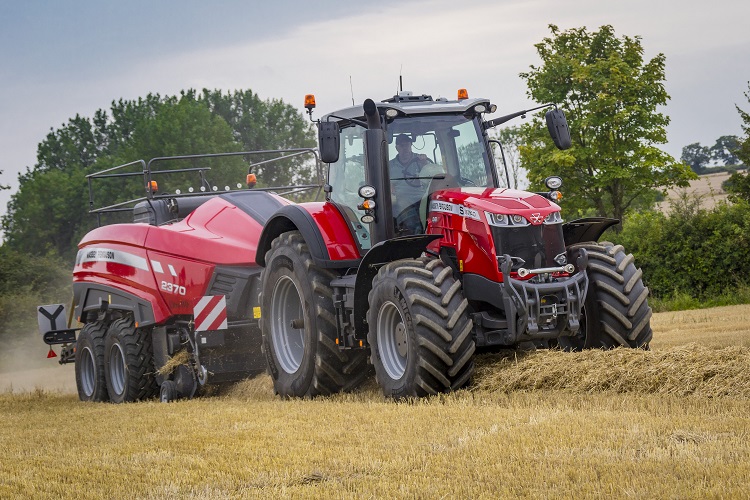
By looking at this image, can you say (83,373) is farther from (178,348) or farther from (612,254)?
(612,254)

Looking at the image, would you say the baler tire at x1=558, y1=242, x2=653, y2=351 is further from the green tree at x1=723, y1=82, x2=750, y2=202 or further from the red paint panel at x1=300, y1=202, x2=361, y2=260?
the green tree at x1=723, y1=82, x2=750, y2=202

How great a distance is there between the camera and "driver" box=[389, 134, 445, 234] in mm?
10461

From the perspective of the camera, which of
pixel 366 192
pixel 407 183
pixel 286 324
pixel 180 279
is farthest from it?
pixel 180 279

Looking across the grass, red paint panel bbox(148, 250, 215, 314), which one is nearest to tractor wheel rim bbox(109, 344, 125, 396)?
red paint panel bbox(148, 250, 215, 314)

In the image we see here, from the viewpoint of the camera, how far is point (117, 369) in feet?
48.1

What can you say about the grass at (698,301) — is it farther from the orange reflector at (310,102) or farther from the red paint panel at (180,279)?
the orange reflector at (310,102)

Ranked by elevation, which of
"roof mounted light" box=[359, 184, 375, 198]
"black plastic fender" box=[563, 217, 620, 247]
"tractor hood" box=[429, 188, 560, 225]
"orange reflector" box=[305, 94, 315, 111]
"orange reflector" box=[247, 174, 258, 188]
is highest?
"orange reflector" box=[305, 94, 315, 111]

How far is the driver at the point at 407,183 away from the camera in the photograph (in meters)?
10.5

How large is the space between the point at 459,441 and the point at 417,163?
4.08 meters

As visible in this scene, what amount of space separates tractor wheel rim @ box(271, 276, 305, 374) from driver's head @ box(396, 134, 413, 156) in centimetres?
208

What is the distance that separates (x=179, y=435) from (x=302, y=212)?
11.0ft

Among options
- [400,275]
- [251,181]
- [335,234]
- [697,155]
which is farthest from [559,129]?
[697,155]

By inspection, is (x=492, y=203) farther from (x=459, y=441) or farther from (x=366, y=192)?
(x=459, y=441)

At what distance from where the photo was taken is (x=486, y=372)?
32.1 feet
